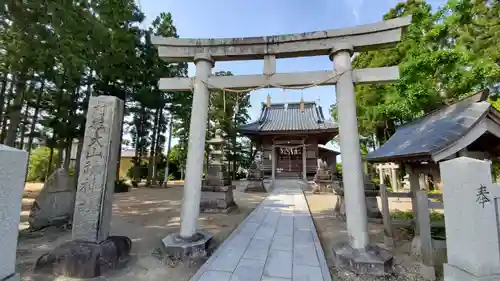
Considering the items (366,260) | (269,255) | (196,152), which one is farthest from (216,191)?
(366,260)

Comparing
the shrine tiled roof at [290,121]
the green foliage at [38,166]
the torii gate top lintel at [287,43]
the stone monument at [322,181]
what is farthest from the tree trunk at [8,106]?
the stone monument at [322,181]

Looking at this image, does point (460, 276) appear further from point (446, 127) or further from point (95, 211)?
point (95, 211)

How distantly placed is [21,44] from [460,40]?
53.9ft

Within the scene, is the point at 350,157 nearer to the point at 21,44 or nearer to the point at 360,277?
the point at 360,277

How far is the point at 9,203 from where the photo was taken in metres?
1.84

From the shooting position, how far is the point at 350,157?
140 inches

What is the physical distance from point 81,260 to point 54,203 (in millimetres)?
3222

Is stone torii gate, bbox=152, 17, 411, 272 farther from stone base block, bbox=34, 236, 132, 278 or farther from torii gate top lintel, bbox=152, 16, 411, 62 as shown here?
stone base block, bbox=34, 236, 132, 278

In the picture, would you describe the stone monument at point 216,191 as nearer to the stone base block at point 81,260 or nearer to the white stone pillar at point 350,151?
the stone base block at point 81,260

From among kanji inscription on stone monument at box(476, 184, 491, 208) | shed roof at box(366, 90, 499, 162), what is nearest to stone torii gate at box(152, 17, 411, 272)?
shed roof at box(366, 90, 499, 162)

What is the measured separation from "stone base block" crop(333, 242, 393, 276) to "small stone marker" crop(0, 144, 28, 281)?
12.4 ft

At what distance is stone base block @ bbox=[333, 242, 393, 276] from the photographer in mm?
3088

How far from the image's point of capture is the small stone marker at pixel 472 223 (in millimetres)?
1812

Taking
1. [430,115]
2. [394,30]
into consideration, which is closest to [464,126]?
[430,115]
